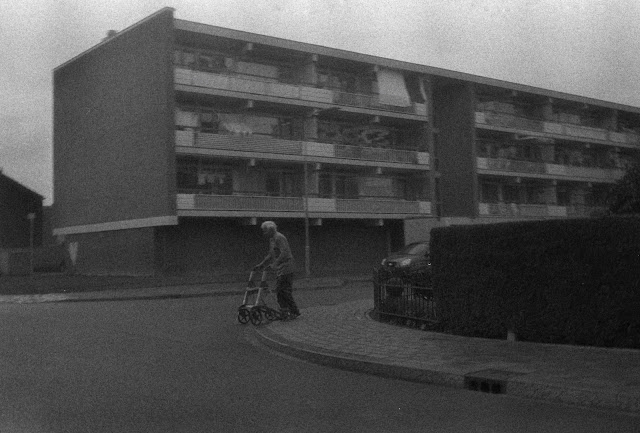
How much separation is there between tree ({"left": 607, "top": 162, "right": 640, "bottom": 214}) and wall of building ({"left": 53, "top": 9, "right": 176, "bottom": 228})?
21.3 meters

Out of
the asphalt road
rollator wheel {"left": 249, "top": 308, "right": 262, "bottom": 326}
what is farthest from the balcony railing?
the asphalt road

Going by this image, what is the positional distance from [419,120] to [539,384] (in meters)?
41.6

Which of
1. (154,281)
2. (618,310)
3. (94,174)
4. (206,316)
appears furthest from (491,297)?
(94,174)

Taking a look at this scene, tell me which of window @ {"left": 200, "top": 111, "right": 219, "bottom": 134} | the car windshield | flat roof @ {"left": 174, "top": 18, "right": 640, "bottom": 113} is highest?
flat roof @ {"left": 174, "top": 18, "right": 640, "bottom": 113}

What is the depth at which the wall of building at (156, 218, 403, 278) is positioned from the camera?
39.5 metres

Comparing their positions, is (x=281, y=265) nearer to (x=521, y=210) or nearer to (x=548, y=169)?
(x=521, y=210)

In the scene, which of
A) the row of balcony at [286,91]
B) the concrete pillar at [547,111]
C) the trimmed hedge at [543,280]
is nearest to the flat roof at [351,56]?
the concrete pillar at [547,111]

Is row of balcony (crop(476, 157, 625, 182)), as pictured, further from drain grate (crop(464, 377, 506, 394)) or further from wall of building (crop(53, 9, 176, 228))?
drain grate (crop(464, 377, 506, 394))

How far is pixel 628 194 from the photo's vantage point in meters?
38.0

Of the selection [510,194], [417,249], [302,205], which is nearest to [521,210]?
[510,194]

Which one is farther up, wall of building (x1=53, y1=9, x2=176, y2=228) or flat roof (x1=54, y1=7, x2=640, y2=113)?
flat roof (x1=54, y1=7, x2=640, y2=113)

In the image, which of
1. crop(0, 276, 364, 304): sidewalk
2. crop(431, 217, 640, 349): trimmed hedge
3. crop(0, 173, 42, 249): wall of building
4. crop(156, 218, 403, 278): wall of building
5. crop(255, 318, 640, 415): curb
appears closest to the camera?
crop(255, 318, 640, 415): curb

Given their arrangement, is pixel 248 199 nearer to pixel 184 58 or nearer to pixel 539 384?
pixel 184 58

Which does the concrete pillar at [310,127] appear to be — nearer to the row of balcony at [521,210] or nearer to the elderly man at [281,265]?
the row of balcony at [521,210]
